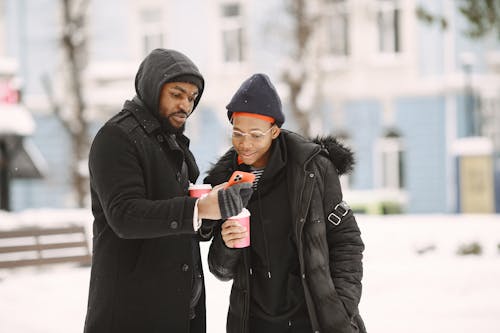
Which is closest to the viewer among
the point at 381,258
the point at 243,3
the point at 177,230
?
the point at 177,230

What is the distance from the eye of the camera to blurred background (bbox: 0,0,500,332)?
617 inches

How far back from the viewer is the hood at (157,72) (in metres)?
2.73

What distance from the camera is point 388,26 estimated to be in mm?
19297

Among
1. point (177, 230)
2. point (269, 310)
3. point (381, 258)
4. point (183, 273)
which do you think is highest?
point (177, 230)

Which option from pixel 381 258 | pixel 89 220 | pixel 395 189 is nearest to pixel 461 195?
pixel 395 189

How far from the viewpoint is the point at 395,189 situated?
18938mm

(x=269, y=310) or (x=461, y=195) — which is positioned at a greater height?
(x=269, y=310)

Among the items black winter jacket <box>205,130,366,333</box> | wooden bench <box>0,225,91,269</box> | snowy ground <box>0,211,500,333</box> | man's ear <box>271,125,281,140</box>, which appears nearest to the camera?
black winter jacket <box>205,130,366,333</box>

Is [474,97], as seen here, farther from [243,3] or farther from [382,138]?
[243,3]

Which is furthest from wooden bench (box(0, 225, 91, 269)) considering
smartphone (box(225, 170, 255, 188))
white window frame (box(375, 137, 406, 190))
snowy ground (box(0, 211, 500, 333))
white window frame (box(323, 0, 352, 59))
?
white window frame (box(323, 0, 352, 59))

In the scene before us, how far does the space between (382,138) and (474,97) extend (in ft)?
8.88

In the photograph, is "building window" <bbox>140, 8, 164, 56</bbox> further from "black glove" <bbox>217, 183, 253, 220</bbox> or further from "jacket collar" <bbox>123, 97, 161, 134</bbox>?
"black glove" <bbox>217, 183, 253, 220</bbox>

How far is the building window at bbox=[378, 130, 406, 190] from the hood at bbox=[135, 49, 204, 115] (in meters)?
16.7

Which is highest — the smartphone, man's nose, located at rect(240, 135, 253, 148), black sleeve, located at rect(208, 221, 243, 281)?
man's nose, located at rect(240, 135, 253, 148)
